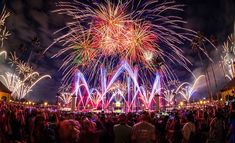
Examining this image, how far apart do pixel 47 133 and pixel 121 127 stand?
156 inches

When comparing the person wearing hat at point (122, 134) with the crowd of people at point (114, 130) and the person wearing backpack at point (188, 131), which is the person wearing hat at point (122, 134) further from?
the person wearing backpack at point (188, 131)

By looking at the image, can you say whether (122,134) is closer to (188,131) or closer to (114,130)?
(114,130)

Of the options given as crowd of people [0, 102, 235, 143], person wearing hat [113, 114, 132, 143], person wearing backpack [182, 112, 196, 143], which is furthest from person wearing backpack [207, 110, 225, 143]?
person wearing hat [113, 114, 132, 143]

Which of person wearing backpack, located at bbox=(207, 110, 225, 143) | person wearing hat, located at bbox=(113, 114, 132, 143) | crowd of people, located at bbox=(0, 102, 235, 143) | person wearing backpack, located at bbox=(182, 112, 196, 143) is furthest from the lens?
person wearing backpack, located at bbox=(182, 112, 196, 143)

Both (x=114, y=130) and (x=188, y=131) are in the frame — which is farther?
(x=188, y=131)

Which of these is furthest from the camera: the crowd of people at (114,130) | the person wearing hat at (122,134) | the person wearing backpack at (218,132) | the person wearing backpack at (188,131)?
the person wearing backpack at (188,131)

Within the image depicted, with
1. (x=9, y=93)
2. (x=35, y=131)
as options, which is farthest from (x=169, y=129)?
(x=9, y=93)

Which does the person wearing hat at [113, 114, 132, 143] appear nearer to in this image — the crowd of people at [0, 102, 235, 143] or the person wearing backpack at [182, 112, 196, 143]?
the crowd of people at [0, 102, 235, 143]

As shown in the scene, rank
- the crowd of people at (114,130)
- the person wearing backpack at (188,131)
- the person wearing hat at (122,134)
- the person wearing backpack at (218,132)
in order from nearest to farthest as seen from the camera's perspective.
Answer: the crowd of people at (114,130) < the person wearing backpack at (218,132) < the person wearing hat at (122,134) < the person wearing backpack at (188,131)

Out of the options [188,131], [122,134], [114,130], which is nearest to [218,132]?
[188,131]

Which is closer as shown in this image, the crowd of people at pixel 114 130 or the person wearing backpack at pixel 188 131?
the crowd of people at pixel 114 130

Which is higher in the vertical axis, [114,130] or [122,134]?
[114,130]

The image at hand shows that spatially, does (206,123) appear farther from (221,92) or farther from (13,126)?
(221,92)

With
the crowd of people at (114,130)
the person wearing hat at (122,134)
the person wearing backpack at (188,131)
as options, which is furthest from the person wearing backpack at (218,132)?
the person wearing hat at (122,134)
